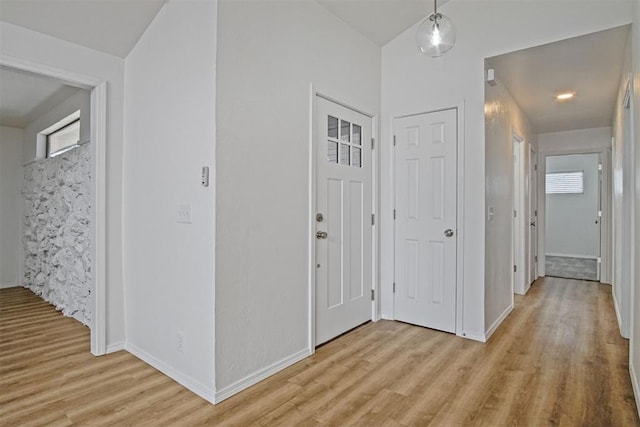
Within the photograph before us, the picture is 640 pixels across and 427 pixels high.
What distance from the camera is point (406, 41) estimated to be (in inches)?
138

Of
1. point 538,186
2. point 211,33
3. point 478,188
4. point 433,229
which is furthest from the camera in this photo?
point 538,186

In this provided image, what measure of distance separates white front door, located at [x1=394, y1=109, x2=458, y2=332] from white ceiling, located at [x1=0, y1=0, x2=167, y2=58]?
2.37 metres

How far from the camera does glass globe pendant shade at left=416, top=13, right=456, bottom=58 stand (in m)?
2.07

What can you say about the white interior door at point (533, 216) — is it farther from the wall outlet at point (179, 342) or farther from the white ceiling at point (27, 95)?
the white ceiling at point (27, 95)

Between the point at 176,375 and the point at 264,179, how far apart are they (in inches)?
56.9

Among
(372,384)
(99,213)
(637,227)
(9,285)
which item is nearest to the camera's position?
(637,227)

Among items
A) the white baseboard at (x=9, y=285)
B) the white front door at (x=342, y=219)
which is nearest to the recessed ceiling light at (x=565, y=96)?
the white front door at (x=342, y=219)

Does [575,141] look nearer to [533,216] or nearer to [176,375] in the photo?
[533,216]

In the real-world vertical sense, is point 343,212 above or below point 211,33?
below

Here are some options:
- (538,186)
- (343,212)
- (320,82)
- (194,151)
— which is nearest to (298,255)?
(343,212)


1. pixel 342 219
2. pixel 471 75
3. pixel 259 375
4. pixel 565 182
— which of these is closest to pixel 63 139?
pixel 342 219

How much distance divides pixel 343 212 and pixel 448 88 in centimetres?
151

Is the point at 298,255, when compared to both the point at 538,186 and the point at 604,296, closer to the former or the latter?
A: the point at 604,296

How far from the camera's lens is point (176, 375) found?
2377 mm
